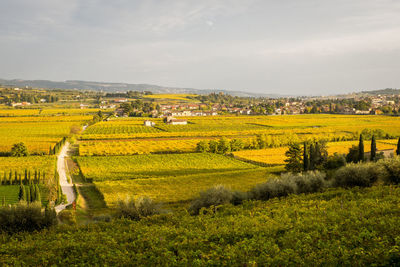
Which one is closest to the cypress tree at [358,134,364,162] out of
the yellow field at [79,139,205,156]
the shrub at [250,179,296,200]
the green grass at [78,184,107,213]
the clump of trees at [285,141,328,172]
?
the clump of trees at [285,141,328,172]

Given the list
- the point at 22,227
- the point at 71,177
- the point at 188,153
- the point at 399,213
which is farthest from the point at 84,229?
the point at 188,153

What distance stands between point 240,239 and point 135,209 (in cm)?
878

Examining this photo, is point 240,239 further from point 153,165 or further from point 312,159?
point 153,165

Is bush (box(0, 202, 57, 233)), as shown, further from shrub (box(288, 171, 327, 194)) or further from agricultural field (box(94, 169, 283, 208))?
shrub (box(288, 171, 327, 194))

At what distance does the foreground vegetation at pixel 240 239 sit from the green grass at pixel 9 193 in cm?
1581

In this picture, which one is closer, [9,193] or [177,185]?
[9,193]

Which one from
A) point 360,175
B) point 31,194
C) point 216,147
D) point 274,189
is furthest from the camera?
point 216,147

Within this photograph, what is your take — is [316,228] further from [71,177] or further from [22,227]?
[71,177]

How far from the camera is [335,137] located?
7175 centimetres

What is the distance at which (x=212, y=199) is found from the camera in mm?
21531

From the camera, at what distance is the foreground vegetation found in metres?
10.7

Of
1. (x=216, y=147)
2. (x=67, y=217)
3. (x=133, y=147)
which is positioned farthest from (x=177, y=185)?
(x=133, y=147)

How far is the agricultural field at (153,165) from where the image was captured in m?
41.3

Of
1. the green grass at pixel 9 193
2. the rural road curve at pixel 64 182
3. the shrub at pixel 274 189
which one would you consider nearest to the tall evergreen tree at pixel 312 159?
the shrub at pixel 274 189
